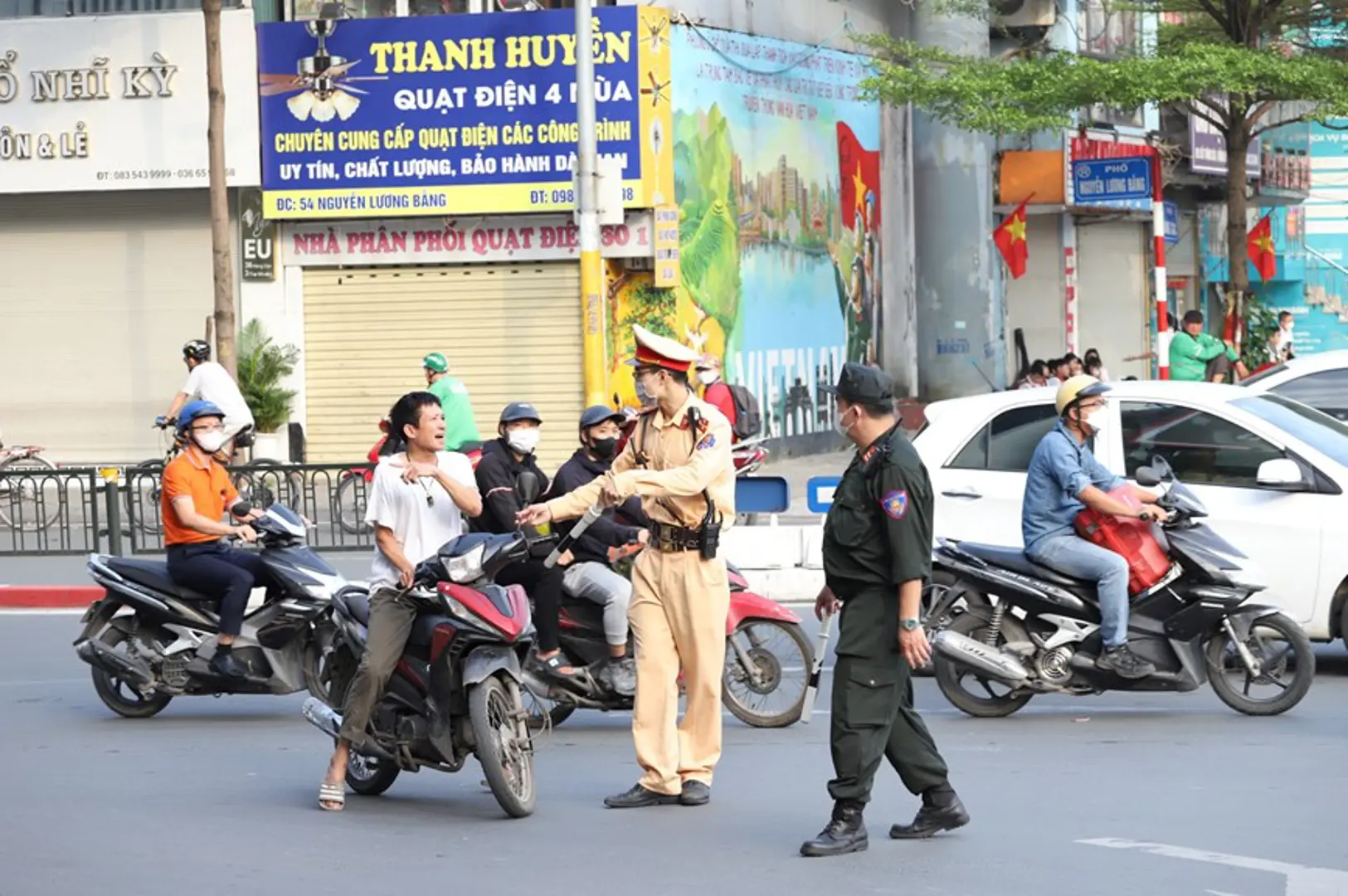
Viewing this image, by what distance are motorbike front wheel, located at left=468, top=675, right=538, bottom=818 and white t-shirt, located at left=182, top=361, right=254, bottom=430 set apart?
11683mm

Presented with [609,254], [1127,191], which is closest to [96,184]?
[609,254]

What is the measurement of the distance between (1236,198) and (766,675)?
55.5ft

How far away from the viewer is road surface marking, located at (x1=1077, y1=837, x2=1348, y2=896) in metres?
6.90

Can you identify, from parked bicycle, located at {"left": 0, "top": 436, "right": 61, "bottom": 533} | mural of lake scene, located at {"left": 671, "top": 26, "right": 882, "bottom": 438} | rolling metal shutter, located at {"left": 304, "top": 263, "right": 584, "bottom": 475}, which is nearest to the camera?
parked bicycle, located at {"left": 0, "top": 436, "right": 61, "bottom": 533}

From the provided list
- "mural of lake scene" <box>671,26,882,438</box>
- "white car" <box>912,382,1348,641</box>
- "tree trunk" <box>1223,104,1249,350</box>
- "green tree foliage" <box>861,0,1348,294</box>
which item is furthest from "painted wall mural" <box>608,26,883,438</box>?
"white car" <box>912,382,1348,641</box>

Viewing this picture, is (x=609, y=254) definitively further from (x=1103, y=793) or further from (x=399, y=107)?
(x=1103, y=793)

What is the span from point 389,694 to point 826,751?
2.29 metres

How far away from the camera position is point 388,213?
2517 cm

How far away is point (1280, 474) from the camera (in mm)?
11195

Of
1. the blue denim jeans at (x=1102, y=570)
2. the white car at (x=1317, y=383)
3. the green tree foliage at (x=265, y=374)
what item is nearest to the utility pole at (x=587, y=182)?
the green tree foliage at (x=265, y=374)

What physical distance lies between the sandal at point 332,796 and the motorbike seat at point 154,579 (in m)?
2.66

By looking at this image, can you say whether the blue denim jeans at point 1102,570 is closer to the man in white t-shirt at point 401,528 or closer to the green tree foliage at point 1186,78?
the man in white t-shirt at point 401,528

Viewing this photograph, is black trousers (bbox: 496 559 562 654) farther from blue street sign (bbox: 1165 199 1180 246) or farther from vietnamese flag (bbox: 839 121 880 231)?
blue street sign (bbox: 1165 199 1180 246)

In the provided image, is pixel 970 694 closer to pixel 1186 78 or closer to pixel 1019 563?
pixel 1019 563
